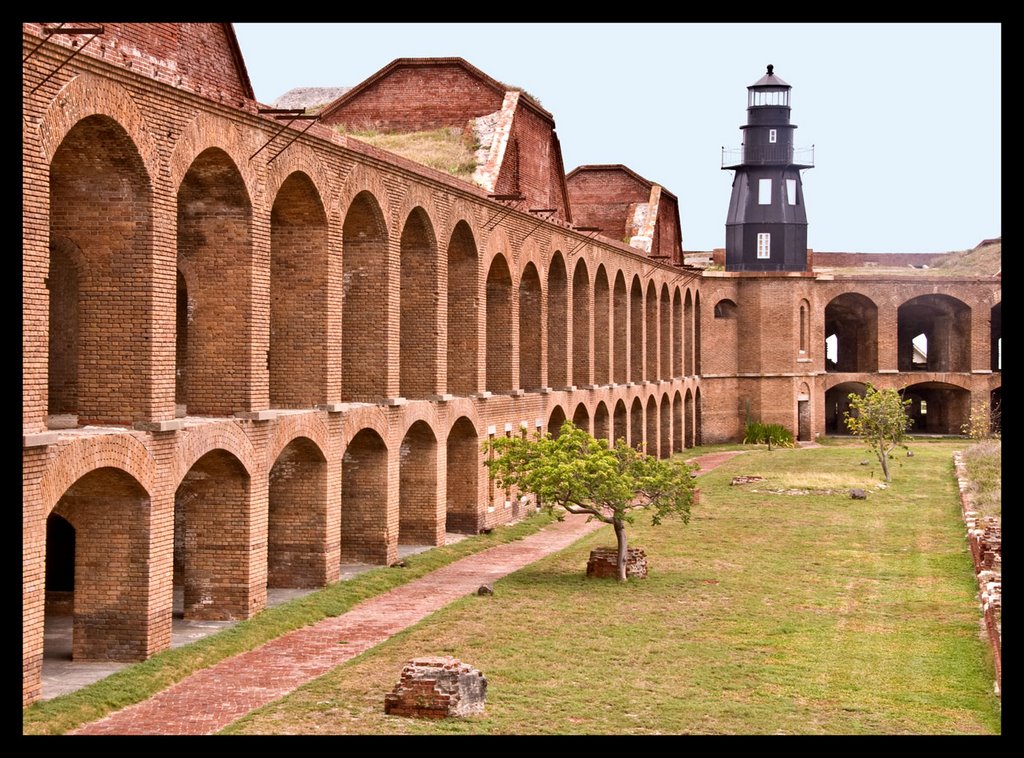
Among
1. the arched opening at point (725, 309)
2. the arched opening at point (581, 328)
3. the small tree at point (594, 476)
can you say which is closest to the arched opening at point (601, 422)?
the arched opening at point (581, 328)

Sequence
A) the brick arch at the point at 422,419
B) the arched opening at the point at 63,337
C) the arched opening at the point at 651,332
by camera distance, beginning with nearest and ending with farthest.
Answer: the arched opening at the point at 63,337 → the brick arch at the point at 422,419 → the arched opening at the point at 651,332

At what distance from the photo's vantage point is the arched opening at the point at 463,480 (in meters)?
24.9

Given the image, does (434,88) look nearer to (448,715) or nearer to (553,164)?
(553,164)

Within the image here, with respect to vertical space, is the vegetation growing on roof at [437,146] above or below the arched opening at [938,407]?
above

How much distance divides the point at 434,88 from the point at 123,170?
703 inches

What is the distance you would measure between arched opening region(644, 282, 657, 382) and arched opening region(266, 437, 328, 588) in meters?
25.0

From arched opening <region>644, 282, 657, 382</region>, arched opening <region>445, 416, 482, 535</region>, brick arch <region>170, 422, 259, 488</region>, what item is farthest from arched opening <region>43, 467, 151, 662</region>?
arched opening <region>644, 282, 657, 382</region>

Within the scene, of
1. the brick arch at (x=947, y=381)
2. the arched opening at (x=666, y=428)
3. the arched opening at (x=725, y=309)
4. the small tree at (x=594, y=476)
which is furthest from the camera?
the brick arch at (x=947, y=381)

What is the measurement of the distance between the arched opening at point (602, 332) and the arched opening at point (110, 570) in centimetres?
2221

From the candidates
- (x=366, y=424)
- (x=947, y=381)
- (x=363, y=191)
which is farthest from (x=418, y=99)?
(x=947, y=381)

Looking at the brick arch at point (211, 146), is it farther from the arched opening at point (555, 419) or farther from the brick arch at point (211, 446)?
the arched opening at point (555, 419)

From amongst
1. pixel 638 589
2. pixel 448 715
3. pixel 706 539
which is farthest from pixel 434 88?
pixel 448 715

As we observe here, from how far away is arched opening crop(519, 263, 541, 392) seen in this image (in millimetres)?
29625

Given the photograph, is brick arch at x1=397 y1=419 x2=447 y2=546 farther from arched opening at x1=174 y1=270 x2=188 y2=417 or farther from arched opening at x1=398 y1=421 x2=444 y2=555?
arched opening at x1=174 y1=270 x2=188 y2=417
